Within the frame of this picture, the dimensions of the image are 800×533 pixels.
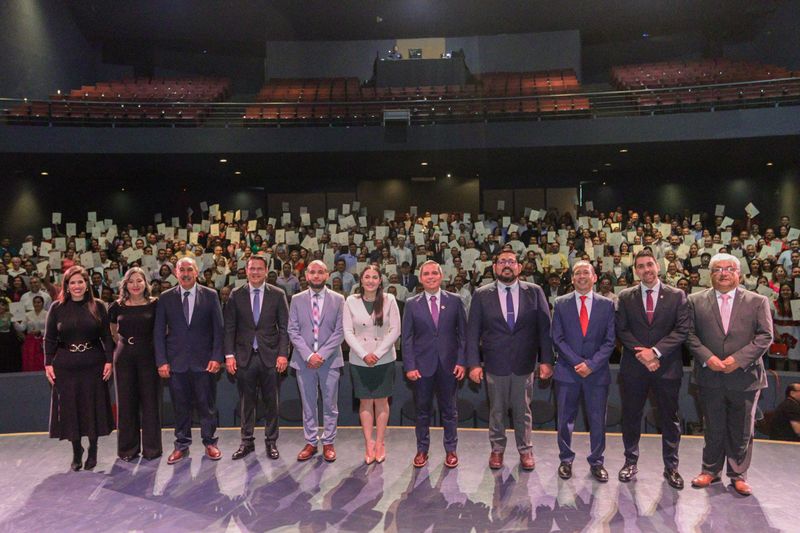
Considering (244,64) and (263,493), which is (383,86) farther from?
(263,493)

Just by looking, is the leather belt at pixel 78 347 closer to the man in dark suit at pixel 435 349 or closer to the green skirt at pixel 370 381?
the green skirt at pixel 370 381

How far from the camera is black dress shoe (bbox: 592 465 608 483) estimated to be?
393 cm

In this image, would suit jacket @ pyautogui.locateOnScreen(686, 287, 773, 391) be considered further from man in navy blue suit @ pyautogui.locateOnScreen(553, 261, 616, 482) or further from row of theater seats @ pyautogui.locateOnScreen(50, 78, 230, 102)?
row of theater seats @ pyautogui.locateOnScreen(50, 78, 230, 102)

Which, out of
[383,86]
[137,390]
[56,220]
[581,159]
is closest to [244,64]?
[383,86]

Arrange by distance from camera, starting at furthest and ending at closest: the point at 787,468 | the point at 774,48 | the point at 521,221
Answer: the point at 774,48, the point at 521,221, the point at 787,468

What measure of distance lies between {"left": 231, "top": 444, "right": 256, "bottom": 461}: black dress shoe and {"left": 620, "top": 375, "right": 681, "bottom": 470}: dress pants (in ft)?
8.40

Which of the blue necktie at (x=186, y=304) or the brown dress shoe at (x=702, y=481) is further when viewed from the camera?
the blue necktie at (x=186, y=304)

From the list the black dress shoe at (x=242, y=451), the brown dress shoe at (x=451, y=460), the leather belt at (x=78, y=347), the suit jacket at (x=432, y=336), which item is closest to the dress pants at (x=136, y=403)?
the leather belt at (x=78, y=347)

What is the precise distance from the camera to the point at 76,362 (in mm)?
4230

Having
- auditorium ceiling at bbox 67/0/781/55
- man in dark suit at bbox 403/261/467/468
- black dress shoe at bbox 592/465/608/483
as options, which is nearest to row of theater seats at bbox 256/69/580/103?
auditorium ceiling at bbox 67/0/781/55

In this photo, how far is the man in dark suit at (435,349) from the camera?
421cm

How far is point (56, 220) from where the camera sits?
11164 millimetres

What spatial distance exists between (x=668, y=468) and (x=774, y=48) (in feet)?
51.5

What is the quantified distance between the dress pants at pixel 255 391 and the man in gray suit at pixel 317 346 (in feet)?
0.66
